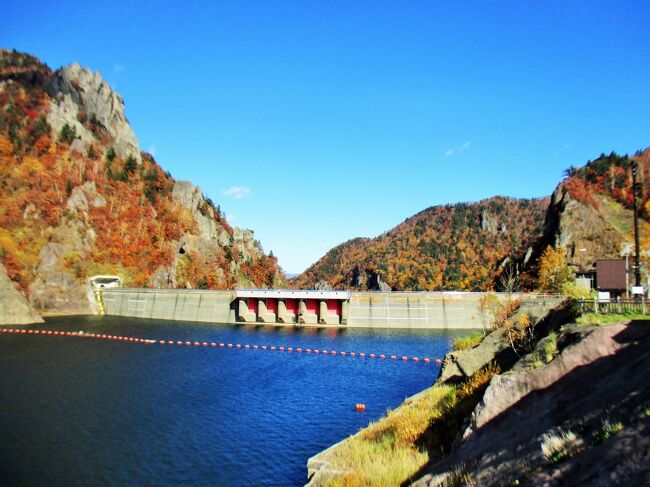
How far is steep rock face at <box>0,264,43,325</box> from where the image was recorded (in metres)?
76.6

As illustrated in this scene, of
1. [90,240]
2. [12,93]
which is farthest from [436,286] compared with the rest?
[12,93]

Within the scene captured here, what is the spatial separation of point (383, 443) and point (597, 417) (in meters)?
11.9

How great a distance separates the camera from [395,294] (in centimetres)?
8069

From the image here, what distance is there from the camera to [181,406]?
3631 centimetres

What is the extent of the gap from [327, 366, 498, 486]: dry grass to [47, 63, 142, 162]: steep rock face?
431 ft

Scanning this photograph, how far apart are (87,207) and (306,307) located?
203 feet

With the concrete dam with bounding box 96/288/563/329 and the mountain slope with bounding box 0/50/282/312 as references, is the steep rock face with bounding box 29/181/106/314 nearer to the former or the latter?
the mountain slope with bounding box 0/50/282/312

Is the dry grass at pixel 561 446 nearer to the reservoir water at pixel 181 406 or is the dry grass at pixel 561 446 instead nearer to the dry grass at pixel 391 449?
the dry grass at pixel 391 449

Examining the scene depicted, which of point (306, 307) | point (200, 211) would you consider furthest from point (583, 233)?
point (200, 211)

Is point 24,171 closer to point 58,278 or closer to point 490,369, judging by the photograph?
point 58,278

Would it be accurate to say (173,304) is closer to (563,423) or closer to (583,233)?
(583,233)

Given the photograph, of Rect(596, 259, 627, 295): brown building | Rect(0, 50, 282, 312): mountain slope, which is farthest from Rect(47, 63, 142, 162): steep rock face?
Rect(596, 259, 627, 295): brown building

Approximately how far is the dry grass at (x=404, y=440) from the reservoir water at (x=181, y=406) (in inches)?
184

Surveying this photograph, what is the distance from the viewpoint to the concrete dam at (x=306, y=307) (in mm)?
77000
